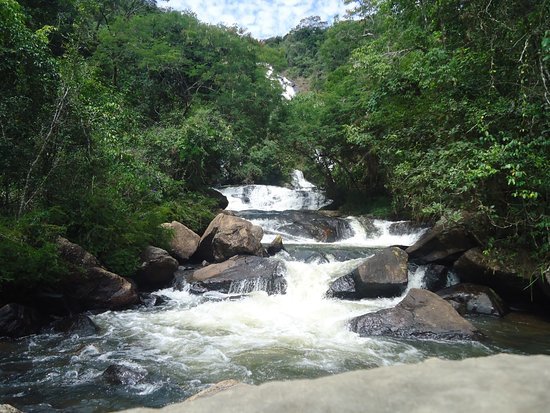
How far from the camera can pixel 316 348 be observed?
22.0 ft

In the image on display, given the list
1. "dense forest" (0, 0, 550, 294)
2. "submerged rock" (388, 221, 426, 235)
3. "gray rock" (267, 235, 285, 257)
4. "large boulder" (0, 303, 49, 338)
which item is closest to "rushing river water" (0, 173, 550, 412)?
"large boulder" (0, 303, 49, 338)

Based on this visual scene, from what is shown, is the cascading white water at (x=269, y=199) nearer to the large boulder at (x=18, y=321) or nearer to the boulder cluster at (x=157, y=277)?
the boulder cluster at (x=157, y=277)

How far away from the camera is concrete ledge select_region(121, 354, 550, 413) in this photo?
91 cm

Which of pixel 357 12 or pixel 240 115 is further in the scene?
pixel 357 12

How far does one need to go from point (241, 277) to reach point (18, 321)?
15.8 ft

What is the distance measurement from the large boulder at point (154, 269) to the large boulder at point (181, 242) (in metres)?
1.27

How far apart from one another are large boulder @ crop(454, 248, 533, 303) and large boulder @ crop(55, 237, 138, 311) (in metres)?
7.54

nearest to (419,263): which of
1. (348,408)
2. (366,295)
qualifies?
(366,295)

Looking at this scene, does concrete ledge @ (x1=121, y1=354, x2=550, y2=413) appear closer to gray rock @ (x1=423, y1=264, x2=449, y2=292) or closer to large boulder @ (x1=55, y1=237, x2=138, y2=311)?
large boulder @ (x1=55, y1=237, x2=138, y2=311)

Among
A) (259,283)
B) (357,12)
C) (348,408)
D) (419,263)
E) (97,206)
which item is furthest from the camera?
(357,12)

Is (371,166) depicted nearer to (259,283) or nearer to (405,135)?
(405,135)

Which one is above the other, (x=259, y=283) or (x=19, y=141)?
(x=19, y=141)

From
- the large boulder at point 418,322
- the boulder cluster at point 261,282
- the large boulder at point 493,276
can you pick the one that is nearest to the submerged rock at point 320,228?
the boulder cluster at point 261,282

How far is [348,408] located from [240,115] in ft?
68.2
